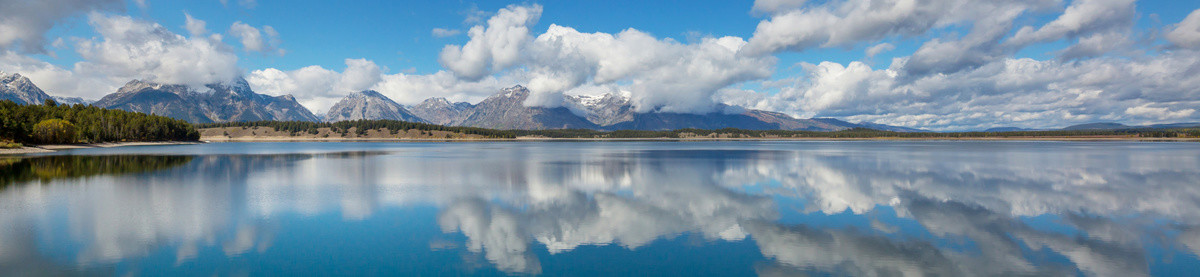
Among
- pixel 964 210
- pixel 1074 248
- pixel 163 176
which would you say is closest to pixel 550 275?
pixel 1074 248

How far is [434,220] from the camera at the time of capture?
72.2 ft

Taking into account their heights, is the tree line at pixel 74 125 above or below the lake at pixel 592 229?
above

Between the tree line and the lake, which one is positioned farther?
the tree line

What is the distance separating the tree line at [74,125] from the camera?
90312 mm

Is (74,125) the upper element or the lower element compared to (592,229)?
upper

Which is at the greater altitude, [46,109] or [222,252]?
[46,109]

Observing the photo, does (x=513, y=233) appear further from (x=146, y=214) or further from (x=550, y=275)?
(x=146, y=214)

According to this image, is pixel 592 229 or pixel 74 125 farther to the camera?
pixel 74 125

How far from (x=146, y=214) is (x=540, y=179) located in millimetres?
23329

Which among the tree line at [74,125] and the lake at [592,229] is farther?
the tree line at [74,125]

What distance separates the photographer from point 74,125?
10838 cm

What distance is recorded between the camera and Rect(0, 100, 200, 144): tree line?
3556 inches

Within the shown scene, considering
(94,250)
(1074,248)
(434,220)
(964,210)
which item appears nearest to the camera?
(94,250)

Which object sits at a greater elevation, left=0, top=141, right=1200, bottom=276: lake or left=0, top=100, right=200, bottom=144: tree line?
left=0, top=100, right=200, bottom=144: tree line
